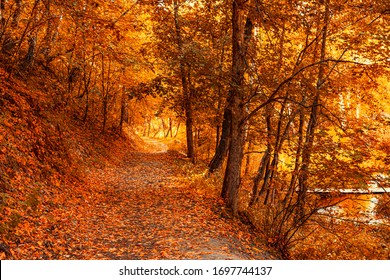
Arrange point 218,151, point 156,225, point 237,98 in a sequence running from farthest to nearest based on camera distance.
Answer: point 218,151 < point 237,98 < point 156,225

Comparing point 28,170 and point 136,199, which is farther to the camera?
point 136,199

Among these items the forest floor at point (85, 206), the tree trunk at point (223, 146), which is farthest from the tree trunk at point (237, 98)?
the tree trunk at point (223, 146)

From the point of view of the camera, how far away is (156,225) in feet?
28.6

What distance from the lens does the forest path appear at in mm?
7016

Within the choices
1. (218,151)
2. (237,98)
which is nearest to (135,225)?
(237,98)

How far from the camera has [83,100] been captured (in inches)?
849

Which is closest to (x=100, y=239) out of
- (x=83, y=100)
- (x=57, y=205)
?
(x=57, y=205)

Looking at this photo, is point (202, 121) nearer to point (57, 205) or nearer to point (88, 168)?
point (88, 168)

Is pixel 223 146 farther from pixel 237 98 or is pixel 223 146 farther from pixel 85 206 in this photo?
pixel 85 206

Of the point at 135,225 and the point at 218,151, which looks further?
the point at 218,151

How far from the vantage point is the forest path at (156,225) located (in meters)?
7.02

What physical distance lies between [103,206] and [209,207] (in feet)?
10.5

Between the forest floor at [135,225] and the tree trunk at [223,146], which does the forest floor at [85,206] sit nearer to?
the forest floor at [135,225]

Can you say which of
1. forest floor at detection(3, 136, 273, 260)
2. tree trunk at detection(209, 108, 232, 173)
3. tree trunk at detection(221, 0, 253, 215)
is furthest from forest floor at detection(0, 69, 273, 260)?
tree trunk at detection(209, 108, 232, 173)
